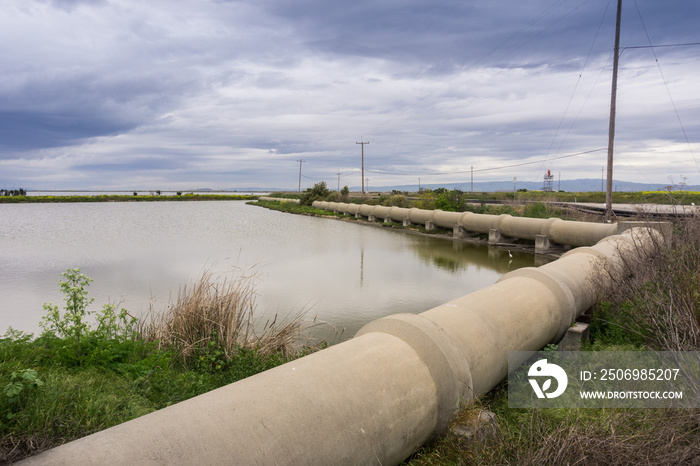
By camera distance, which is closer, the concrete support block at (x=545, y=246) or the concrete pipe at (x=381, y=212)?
the concrete support block at (x=545, y=246)

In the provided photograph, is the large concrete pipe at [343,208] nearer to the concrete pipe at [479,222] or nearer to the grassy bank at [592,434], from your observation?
the concrete pipe at [479,222]

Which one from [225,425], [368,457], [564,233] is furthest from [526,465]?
[564,233]

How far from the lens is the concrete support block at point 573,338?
534cm

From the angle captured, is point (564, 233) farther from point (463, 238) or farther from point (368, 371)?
point (368, 371)

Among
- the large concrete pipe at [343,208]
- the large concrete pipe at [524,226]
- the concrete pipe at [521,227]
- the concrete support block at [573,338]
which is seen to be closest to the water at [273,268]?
the concrete pipe at [521,227]

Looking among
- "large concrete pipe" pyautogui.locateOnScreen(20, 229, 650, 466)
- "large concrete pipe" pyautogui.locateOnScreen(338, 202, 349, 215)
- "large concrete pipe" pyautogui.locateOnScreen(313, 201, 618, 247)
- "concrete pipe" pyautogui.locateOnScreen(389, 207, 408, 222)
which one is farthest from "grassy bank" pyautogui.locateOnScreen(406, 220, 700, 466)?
"large concrete pipe" pyautogui.locateOnScreen(338, 202, 349, 215)

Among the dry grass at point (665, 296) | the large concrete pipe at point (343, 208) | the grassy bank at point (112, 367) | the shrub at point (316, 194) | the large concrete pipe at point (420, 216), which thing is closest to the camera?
the grassy bank at point (112, 367)

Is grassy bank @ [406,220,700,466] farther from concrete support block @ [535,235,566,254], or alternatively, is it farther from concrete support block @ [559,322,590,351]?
concrete support block @ [535,235,566,254]

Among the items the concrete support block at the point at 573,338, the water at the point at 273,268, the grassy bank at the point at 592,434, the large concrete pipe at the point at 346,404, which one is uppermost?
the large concrete pipe at the point at 346,404

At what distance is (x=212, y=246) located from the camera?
644 inches

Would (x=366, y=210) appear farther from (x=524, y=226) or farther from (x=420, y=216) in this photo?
(x=524, y=226)

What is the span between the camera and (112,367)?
4.30 m

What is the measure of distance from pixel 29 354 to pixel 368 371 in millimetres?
3344

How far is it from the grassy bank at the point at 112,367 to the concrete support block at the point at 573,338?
3.07 m
